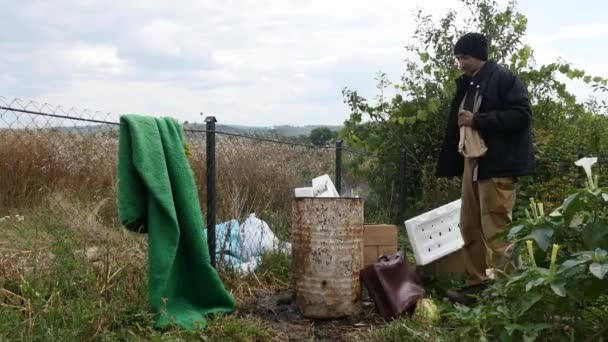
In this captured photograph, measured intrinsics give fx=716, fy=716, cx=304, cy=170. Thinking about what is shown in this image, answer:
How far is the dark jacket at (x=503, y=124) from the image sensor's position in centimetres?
505

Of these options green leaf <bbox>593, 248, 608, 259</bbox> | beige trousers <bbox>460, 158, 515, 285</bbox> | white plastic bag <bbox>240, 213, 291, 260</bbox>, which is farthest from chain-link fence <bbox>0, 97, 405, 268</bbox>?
green leaf <bbox>593, 248, 608, 259</bbox>

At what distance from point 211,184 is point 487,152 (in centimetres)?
199

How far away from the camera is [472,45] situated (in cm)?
529

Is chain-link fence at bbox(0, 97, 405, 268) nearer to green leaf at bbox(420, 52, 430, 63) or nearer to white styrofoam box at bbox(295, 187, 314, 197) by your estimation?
white styrofoam box at bbox(295, 187, 314, 197)

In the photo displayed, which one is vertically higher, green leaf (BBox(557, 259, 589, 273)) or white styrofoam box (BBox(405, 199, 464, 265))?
green leaf (BBox(557, 259, 589, 273))

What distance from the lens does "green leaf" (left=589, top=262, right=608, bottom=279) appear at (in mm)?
2918

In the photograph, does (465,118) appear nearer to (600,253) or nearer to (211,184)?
(211,184)

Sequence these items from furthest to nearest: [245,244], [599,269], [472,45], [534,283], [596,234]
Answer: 1. [245,244]
2. [472,45]
3. [596,234]
4. [534,283]
5. [599,269]

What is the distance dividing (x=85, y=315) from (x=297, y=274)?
5.05 ft

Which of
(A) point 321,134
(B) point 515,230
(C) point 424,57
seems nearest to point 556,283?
(B) point 515,230

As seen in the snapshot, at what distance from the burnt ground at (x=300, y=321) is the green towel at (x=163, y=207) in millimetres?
484

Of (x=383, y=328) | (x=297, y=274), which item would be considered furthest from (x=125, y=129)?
(x=383, y=328)

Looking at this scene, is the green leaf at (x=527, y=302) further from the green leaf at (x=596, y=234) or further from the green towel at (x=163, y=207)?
the green towel at (x=163, y=207)

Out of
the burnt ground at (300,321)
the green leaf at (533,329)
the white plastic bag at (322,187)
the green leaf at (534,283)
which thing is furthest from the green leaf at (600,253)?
the white plastic bag at (322,187)
